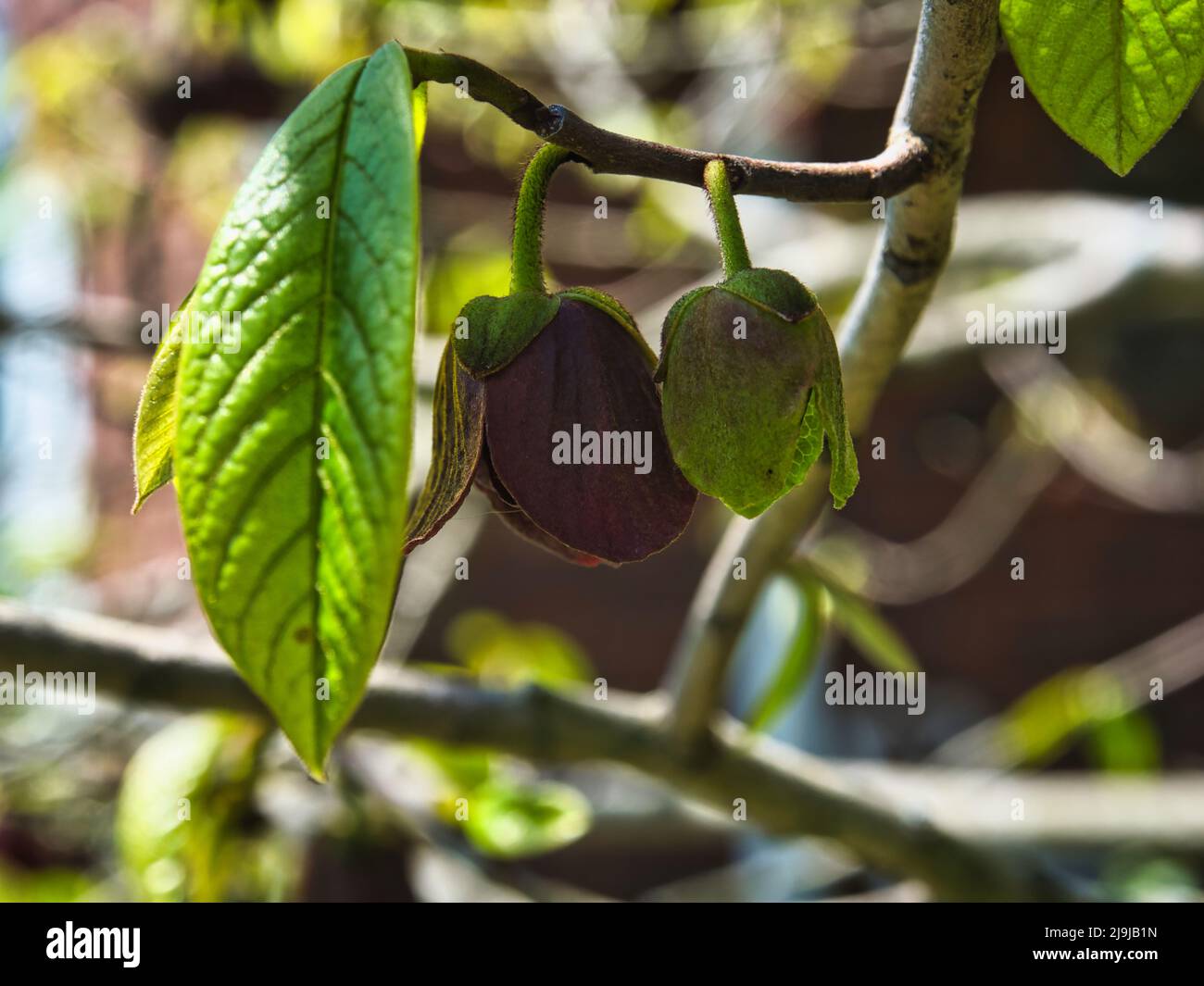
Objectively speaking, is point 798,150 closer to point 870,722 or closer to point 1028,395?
point 1028,395

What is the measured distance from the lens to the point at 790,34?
2135mm

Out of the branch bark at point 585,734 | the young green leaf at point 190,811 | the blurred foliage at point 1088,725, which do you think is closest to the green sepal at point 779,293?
the branch bark at point 585,734

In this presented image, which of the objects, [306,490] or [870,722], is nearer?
[306,490]

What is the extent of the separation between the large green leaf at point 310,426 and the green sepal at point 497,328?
13cm

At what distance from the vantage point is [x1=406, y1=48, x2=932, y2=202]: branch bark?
367mm

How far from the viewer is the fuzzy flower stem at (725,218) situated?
0.40 metres

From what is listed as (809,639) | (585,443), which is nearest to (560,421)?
(585,443)

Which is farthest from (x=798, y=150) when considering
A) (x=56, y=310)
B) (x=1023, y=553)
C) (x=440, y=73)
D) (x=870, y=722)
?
(x=440, y=73)

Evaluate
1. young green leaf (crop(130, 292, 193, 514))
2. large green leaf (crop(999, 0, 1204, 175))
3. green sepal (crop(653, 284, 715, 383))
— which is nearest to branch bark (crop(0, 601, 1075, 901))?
young green leaf (crop(130, 292, 193, 514))

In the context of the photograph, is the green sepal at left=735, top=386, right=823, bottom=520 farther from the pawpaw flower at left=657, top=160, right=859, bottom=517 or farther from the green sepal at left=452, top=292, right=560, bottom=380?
the green sepal at left=452, top=292, right=560, bottom=380

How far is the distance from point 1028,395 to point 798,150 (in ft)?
3.56

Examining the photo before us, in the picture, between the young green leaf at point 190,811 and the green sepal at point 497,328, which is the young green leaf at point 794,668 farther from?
the green sepal at point 497,328

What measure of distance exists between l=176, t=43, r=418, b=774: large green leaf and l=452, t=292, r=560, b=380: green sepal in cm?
13
